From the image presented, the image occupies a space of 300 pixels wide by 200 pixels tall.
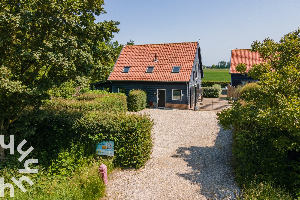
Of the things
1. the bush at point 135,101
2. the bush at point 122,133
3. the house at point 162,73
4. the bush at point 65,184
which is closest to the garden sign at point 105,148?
the bush at point 122,133

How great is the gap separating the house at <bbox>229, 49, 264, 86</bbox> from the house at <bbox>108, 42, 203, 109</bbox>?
9.79 metres

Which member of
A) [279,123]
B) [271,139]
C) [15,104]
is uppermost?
[15,104]

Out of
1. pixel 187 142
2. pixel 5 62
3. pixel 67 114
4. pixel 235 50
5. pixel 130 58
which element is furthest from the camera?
pixel 235 50

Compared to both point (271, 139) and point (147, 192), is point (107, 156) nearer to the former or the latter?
point (147, 192)

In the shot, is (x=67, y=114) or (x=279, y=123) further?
(x=67, y=114)

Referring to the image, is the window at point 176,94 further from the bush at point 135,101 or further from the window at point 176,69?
the bush at point 135,101

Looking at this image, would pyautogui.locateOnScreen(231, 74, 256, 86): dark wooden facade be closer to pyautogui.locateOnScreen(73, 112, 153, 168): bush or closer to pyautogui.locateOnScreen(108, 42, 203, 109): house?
pyautogui.locateOnScreen(108, 42, 203, 109): house

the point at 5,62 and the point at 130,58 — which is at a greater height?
the point at 130,58

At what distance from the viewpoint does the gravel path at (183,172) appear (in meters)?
7.09

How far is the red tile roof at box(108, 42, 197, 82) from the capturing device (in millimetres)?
21375

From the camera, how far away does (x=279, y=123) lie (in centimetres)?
586

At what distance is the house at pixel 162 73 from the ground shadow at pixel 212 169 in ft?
32.0

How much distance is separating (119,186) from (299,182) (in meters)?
5.80

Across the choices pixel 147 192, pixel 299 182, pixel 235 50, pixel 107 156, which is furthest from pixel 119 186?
pixel 235 50
